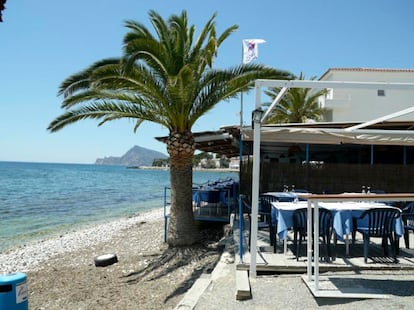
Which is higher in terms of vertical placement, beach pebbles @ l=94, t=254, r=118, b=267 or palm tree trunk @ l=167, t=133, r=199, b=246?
palm tree trunk @ l=167, t=133, r=199, b=246

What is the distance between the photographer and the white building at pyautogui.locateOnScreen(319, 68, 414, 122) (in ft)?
102

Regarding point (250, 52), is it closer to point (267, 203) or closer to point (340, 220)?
point (267, 203)

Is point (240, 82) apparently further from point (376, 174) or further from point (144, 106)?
point (376, 174)

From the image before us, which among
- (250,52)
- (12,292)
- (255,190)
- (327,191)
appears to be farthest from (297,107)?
(12,292)

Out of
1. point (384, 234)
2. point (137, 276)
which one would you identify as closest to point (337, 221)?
point (384, 234)

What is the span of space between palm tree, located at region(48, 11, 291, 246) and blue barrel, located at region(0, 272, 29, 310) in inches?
251

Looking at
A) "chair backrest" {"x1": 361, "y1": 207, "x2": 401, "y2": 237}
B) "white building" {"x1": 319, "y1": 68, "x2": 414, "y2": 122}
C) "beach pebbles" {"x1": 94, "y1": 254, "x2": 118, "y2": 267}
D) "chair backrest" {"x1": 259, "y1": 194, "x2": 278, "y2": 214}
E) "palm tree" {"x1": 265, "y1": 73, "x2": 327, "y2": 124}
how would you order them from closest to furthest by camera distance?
1. "chair backrest" {"x1": 361, "y1": 207, "x2": 401, "y2": 237}
2. "chair backrest" {"x1": 259, "y1": 194, "x2": 278, "y2": 214}
3. "beach pebbles" {"x1": 94, "y1": 254, "x2": 118, "y2": 267}
4. "palm tree" {"x1": 265, "y1": 73, "x2": 327, "y2": 124}
5. "white building" {"x1": 319, "y1": 68, "x2": 414, "y2": 122}

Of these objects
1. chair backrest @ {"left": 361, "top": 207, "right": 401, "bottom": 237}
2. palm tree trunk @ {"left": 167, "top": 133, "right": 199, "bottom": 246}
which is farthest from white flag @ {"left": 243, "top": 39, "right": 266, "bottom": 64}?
chair backrest @ {"left": 361, "top": 207, "right": 401, "bottom": 237}

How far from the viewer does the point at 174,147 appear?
35.5 feet

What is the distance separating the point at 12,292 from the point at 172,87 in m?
6.59

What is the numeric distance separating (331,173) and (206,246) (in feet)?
16.1

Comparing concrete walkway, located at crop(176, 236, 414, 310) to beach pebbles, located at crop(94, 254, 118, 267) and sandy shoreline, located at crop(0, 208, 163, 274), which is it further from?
sandy shoreline, located at crop(0, 208, 163, 274)

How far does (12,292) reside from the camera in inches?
145

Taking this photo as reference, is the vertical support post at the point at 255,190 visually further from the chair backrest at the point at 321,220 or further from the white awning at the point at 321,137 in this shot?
the white awning at the point at 321,137
